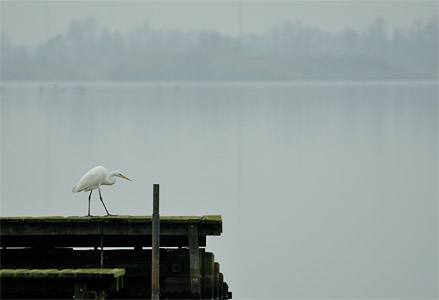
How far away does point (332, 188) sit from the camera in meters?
35.3

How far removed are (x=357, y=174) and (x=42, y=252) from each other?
2625 centimetres

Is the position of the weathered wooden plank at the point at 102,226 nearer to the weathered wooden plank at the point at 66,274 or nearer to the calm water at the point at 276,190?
the weathered wooden plank at the point at 66,274

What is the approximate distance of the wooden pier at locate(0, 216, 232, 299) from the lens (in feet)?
45.1

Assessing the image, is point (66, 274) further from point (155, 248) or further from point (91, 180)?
point (91, 180)

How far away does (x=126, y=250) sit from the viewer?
14.6 m

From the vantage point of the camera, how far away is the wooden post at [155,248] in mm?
12977

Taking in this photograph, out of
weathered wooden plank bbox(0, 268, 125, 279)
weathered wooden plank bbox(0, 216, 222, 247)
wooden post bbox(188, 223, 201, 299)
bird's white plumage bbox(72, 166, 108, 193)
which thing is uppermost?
bird's white plumage bbox(72, 166, 108, 193)

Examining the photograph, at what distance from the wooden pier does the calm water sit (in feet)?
14.7

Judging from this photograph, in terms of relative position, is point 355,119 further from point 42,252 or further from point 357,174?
point 42,252

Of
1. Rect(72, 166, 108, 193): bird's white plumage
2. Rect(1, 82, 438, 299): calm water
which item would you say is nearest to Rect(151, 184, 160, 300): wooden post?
Rect(72, 166, 108, 193): bird's white plumage

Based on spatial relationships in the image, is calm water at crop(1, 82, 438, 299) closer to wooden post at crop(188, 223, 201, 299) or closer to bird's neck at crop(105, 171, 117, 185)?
bird's neck at crop(105, 171, 117, 185)

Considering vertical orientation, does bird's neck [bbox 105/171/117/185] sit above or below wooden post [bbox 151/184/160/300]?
above

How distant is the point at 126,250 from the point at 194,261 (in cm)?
106

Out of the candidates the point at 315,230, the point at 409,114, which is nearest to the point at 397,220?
the point at 315,230
